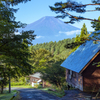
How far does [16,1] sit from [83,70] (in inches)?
406

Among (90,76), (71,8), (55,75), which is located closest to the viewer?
(71,8)

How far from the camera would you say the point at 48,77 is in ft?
106

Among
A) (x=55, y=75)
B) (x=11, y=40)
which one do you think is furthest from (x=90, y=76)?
(x=55, y=75)

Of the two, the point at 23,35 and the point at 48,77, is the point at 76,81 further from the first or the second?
the point at 48,77

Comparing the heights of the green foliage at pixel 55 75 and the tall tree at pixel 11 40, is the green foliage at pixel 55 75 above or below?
below

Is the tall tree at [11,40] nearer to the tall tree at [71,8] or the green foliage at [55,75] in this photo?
the tall tree at [71,8]

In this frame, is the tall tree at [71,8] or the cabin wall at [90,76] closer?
the tall tree at [71,8]

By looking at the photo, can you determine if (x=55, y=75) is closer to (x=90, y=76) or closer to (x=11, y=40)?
(x=90, y=76)

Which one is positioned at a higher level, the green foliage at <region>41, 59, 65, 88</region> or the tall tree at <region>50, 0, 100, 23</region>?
the tall tree at <region>50, 0, 100, 23</region>

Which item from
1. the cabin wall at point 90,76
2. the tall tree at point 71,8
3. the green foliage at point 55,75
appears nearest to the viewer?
the tall tree at point 71,8

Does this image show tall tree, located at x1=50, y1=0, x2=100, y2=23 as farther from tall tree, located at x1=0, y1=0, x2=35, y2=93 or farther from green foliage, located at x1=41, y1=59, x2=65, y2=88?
green foliage, located at x1=41, y1=59, x2=65, y2=88

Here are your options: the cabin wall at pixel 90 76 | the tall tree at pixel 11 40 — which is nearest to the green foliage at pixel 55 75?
the cabin wall at pixel 90 76

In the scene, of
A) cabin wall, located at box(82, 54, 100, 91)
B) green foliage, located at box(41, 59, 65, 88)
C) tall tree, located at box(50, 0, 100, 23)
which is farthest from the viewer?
green foliage, located at box(41, 59, 65, 88)

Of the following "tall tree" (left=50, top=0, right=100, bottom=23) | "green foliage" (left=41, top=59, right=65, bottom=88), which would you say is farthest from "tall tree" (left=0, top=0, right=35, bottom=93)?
"green foliage" (left=41, top=59, right=65, bottom=88)
